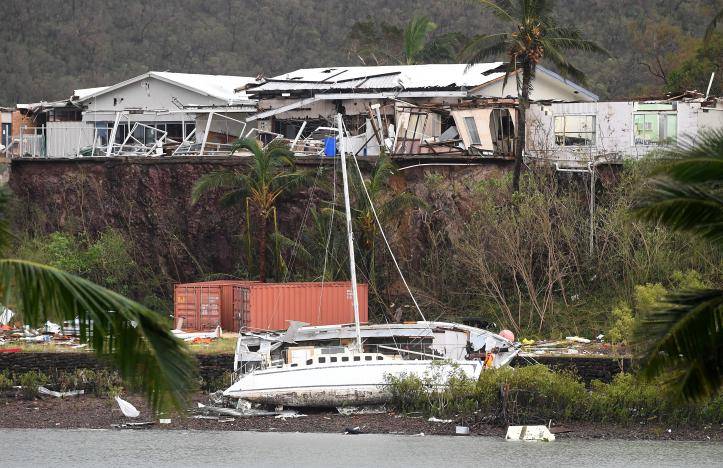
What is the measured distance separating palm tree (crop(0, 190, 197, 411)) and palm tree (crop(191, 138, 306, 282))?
30.2 meters

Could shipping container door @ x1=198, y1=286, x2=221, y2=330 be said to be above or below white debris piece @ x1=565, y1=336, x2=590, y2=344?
above

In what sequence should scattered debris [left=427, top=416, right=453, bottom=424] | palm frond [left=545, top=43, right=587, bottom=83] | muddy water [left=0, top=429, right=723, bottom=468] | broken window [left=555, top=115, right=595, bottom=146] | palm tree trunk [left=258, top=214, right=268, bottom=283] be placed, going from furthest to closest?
broken window [left=555, top=115, right=595, bottom=146], palm tree trunk [left=258, top=214, right=268, bottom=283], palm frond [left=545, top=43, right=587, bottom=83], scattered debris [left=427, top=416, right=453, bottom=424], muddy water [left=0, top=429, right=723, bottom=468]

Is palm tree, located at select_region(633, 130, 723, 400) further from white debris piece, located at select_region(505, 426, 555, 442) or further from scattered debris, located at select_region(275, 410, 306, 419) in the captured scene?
scattered debris, located at select_region(275, 410, 306, 419)

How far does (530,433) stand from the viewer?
29.7 metres

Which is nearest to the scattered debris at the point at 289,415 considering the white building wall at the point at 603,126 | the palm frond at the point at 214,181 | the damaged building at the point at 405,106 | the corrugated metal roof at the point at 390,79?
the palm frond at the point at 214,181

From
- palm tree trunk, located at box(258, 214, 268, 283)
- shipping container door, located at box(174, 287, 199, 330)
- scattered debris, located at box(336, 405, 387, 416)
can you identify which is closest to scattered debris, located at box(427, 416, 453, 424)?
scattered debris, located at box(336, 405, 387, 416)

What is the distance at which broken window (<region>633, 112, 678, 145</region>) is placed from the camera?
43250mm

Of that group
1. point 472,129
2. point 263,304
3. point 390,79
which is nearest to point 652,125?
point 472,129

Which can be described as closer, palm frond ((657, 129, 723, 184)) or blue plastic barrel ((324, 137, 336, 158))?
palm frond ((657, 129, 723, 184))

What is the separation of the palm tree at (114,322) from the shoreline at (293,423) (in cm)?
2027

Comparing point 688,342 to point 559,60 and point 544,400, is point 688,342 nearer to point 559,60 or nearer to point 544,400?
point 544,400

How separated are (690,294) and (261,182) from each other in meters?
28.6

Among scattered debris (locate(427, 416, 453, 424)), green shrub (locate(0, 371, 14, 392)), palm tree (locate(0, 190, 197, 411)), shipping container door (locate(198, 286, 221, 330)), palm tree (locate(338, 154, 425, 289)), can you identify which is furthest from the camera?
palm tree (locate(338, 154, 425, 289))

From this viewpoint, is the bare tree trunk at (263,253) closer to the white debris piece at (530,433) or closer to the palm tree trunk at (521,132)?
the palm tree trunk at (521,132)
